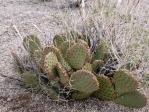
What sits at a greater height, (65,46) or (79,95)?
(65,46)

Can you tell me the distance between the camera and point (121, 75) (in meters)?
2.53

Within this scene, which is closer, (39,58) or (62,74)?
(62,74)

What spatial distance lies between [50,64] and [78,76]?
0.23 m

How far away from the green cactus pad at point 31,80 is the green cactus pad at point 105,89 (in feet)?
1.63

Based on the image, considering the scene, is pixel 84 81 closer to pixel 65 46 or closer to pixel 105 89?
pixel 105 89

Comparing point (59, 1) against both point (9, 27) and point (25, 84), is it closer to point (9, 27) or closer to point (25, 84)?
point (9, 27)

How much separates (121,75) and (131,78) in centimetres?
8

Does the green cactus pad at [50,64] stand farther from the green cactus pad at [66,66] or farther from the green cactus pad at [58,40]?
the green cactus pad at [58,40]

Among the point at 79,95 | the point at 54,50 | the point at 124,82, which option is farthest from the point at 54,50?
the point at 124,82

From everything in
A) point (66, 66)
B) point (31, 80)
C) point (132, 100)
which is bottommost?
point (132, 100)

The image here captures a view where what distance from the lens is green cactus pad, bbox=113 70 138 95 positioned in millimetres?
2496

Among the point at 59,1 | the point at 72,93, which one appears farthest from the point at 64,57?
the point at 59,1

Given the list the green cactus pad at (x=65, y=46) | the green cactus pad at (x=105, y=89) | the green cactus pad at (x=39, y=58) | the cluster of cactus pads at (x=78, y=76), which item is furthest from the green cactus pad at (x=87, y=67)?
the green cactus pad at (x=39, y=58)

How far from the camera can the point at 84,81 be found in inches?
98.5
